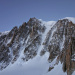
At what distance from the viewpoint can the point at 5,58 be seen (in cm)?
6669

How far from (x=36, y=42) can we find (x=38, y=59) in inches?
540

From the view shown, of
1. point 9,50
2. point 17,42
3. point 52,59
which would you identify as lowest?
point 52,59

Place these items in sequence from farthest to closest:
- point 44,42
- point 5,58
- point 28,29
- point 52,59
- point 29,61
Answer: point 28,29 → point 5,58 → point 44,42 → point 29,61 → point 52,59

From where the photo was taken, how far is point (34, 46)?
6400cm

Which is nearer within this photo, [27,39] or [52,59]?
[52,59]

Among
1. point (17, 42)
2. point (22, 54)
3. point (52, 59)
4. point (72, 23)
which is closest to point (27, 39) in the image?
point (17, 42)

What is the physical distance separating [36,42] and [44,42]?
6225mm

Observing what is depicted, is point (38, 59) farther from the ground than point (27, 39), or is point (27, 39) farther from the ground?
point (27, 39)

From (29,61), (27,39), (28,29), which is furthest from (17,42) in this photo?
(29,61)

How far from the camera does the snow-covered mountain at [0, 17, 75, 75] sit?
164 feet

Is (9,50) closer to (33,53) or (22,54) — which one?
(22,54)

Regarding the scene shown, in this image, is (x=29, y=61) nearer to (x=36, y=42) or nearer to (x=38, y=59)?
(x=38, y=59)

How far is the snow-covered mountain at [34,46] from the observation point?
50.1m

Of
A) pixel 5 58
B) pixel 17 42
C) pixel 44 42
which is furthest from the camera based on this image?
pixel 17 42
